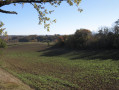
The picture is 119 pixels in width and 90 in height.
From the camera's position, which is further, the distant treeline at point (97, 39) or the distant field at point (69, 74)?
the distant treeline at point (97, 39)

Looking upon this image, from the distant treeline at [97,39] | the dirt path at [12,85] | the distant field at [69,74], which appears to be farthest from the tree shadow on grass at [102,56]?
the dirt path at [12,85]

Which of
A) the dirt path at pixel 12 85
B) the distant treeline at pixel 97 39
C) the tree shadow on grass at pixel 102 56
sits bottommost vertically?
the tree shadow on grass at pixel 102 56

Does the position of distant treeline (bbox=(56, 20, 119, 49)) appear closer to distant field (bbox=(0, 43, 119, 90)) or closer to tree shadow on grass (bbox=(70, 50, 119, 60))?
tree shadow on grass (bbox=(70, 50, 119, 60))

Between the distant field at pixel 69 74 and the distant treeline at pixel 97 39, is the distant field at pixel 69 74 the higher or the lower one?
the lower one

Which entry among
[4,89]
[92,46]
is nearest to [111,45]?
[92,46]

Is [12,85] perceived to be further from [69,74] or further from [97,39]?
[97,39]

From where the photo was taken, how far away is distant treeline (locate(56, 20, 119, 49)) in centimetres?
3976

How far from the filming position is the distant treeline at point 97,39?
1565 inches

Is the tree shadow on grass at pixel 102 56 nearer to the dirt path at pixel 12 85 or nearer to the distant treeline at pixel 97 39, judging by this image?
the distant treeline at pixel 97 39

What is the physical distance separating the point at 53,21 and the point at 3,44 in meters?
25.3

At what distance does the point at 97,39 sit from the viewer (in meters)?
44.6

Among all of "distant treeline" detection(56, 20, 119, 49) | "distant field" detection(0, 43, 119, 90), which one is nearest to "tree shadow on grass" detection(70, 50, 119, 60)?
"distant field" detection(0, 43, 119, 90)

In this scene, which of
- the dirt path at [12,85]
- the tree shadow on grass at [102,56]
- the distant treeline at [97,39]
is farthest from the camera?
the distant treeline at [97,39]

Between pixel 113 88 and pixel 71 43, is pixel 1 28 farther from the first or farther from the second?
pixel 71 43
